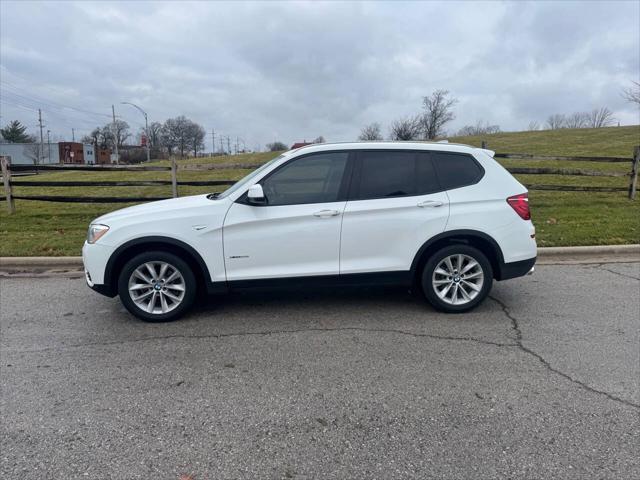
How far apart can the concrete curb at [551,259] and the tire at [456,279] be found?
112 inches

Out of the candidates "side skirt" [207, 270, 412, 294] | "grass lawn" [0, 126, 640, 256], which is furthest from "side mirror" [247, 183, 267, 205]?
"grass lawn" [0, 126, 640, 256]

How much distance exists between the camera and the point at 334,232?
4504mm

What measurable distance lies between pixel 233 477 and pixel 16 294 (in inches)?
180

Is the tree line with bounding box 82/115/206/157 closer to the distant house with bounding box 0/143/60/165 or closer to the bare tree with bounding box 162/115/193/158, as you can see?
the bare tree with bounding box 162/115/193/158

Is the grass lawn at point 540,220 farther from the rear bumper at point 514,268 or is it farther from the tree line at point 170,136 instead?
the tree line at point 170,136

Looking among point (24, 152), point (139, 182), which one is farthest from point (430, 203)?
point (24, 152)

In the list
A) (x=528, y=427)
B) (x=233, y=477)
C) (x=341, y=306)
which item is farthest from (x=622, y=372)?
(x=233, y=477)

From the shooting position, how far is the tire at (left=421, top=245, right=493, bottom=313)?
15.4 feet

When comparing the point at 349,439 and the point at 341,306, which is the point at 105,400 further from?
the point at 341,306

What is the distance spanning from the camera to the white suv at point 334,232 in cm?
442

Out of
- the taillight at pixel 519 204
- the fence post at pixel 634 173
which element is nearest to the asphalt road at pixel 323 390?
the taillight at pixel 519 204

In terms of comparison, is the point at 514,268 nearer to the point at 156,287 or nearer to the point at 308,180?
the point at 308,180

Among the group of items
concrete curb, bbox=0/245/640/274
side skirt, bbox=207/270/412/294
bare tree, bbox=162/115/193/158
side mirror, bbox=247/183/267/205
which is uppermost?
bare tree, bbox=162/115/193/158

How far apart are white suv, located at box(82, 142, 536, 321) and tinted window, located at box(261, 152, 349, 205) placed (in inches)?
0.4
